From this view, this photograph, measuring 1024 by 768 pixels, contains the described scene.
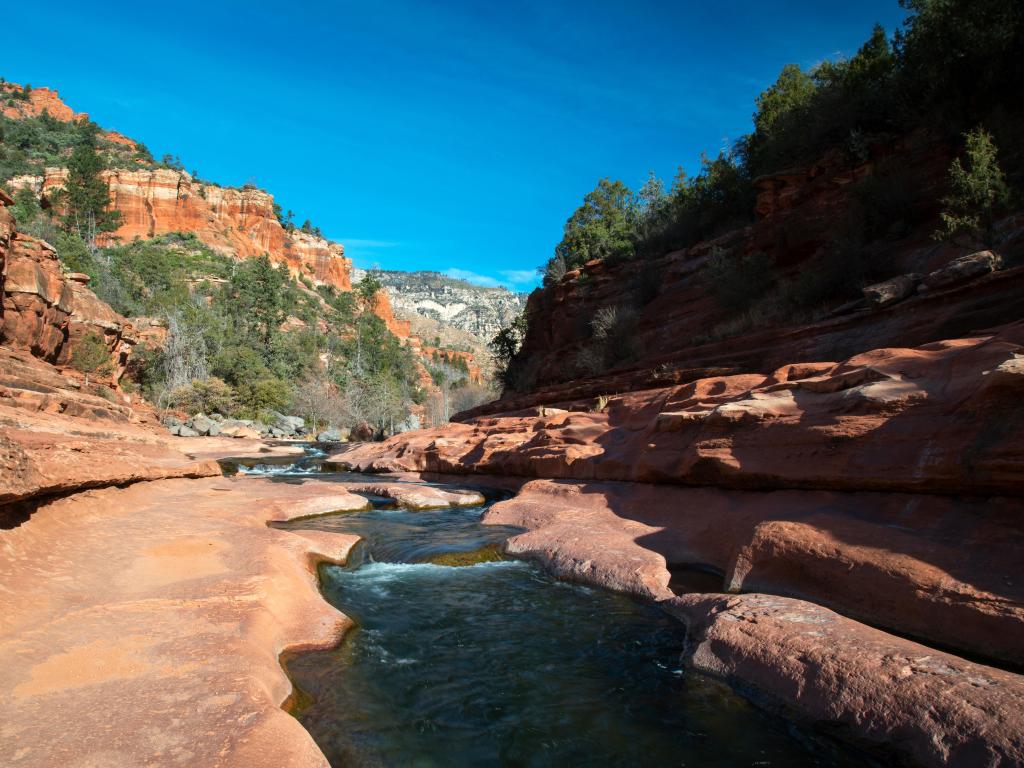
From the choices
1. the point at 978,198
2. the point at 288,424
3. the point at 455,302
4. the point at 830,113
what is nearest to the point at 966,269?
the point at 978,198

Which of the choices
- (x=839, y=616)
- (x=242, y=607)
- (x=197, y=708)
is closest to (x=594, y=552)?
(x=839, y=616)

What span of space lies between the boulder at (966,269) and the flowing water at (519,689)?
23.8ft

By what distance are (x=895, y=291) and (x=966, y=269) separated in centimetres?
122

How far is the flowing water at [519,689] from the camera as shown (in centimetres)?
335

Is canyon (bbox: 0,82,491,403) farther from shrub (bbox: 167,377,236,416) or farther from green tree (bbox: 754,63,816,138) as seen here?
green tree (bbox: 754,63,816,138)

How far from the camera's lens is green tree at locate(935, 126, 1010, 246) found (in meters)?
10.4

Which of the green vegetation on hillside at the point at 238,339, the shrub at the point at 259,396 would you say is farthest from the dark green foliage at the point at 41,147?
the shrub at the point at 259,396

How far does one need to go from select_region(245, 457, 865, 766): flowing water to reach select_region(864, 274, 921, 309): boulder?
24.3 ft

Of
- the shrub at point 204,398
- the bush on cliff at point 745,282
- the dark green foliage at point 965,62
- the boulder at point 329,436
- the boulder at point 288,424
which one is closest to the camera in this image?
the dark green foliage at point 965,62

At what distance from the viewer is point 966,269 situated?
8.30m

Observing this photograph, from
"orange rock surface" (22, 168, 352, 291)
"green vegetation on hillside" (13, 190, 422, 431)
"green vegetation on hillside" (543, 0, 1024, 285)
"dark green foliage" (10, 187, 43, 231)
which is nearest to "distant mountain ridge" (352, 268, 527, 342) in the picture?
"orange rock surface" (22, 168, 352, 291)

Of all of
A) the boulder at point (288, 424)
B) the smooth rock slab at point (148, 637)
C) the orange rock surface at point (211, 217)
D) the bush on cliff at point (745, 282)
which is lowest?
the boulder at point (288, 424)

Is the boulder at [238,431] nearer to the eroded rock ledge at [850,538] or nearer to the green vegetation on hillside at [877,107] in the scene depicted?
the green vegetation on hillside at [877,107]

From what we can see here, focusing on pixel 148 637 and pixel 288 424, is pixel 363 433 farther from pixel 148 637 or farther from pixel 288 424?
pixel 148 637
